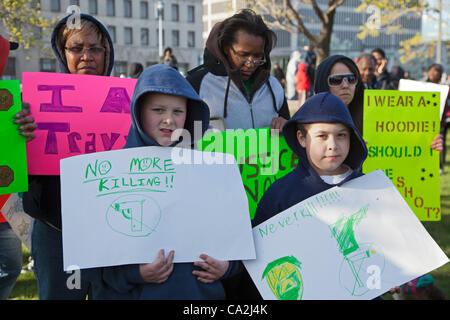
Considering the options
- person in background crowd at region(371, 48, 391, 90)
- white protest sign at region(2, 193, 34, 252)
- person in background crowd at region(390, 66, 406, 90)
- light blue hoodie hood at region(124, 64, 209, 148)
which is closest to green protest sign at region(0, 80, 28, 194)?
white protest sign at region(2, 193, 34, 252)

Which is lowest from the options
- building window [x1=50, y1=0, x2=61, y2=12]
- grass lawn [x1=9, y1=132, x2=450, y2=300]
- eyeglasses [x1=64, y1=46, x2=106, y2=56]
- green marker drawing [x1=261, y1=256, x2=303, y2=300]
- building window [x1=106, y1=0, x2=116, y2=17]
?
grass lawn [x1=9, y1=132, x2=450, y2=300]

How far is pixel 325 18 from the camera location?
1474cm

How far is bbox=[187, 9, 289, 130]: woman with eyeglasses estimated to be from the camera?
Answer: 10.7ft

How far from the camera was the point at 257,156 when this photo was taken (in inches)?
129

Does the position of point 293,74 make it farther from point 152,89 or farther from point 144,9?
point 144,9

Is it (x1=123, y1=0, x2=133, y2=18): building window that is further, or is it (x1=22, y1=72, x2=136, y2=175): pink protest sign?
(x1=123, y1=0, x2=133, y2=18): building window

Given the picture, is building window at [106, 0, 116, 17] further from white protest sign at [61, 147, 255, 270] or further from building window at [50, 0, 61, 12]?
white protest sign at [61, 147, 255, 270]

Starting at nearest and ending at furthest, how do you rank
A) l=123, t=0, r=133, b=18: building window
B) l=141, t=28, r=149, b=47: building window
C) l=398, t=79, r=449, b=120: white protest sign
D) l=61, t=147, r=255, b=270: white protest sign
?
1. l=61, t=147, r=255, b=270: white protest sign
2. l=398, t=79, r=449, b=120: white protest sign
3. l=123, t=0, r=133, b=18: building window
4. l=141, t=28, r=149, b=47: building window

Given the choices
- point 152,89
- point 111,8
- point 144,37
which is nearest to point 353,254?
point 152,89

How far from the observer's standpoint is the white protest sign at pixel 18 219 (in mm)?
3098

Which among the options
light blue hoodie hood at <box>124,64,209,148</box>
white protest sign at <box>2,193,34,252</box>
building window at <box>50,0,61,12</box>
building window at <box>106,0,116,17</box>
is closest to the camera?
light blue hoodie hood at <box>124,64,209,148</box>

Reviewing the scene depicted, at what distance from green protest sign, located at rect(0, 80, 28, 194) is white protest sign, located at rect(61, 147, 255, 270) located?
473 millimetres

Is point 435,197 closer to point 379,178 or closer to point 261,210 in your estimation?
point 379,178

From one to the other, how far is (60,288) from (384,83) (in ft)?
22.3
